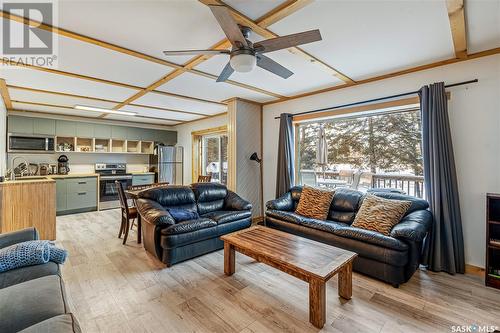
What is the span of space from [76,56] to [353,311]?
3880 millimetres

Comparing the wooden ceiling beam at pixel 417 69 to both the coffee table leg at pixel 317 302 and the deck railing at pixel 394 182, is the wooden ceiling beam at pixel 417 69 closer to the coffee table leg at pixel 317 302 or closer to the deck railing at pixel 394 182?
the deck railing at pixel 394 182

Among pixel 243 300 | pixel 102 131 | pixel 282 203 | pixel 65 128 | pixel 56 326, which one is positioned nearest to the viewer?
pixel 56 326

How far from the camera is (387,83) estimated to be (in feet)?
10.9

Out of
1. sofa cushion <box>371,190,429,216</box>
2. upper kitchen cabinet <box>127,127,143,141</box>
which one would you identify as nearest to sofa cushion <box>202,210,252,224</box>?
sofa cushion <box>371,190,429,216</box>

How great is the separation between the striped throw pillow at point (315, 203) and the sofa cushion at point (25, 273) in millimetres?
3007

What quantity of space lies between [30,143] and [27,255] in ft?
16.2

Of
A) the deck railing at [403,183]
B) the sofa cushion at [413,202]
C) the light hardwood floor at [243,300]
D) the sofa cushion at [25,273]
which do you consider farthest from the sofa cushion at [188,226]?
the deck railing at [403,183]

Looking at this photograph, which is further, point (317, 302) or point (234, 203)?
point (234, 203)

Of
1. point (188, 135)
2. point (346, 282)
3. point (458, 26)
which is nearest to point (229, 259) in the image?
point (346, 282)

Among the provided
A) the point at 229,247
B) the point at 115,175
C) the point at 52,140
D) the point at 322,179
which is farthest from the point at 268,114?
the point at 52,140

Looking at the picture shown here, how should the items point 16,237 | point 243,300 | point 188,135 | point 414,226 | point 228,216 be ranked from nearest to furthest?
point 16,237, point 243,300, point 414,226, point 228,216, point 188,135

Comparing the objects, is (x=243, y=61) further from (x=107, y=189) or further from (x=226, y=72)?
(x=107, y=189)

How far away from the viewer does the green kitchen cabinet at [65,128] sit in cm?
549

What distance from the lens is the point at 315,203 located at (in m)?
3.58
